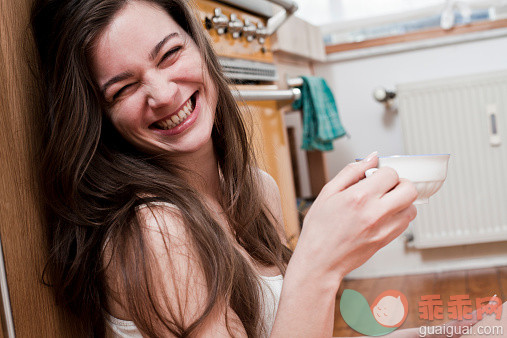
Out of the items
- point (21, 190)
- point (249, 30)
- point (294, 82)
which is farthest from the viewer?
point (294, 82)

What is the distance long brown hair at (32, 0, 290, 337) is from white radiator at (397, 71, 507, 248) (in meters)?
1.39

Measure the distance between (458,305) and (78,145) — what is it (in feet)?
1.55

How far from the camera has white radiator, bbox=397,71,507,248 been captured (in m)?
1.85

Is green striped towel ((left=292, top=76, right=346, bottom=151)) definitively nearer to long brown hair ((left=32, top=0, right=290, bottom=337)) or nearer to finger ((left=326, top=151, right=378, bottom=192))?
long brown hair ((left=32, top=0, right=290, bottom=337))

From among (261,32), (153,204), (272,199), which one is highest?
(261,32)

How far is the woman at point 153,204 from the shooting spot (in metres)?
0.50

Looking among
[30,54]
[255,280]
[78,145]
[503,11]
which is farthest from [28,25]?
[503,11]

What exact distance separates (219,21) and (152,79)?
0.63m

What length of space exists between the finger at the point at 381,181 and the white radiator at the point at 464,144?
1.49 m

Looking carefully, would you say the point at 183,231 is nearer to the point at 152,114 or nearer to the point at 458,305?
the point at 152,114

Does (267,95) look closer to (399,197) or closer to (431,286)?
(431,286)

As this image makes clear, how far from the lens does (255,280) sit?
65cm

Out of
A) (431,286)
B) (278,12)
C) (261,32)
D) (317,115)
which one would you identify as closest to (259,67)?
(261,32)

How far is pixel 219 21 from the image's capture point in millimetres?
1209
